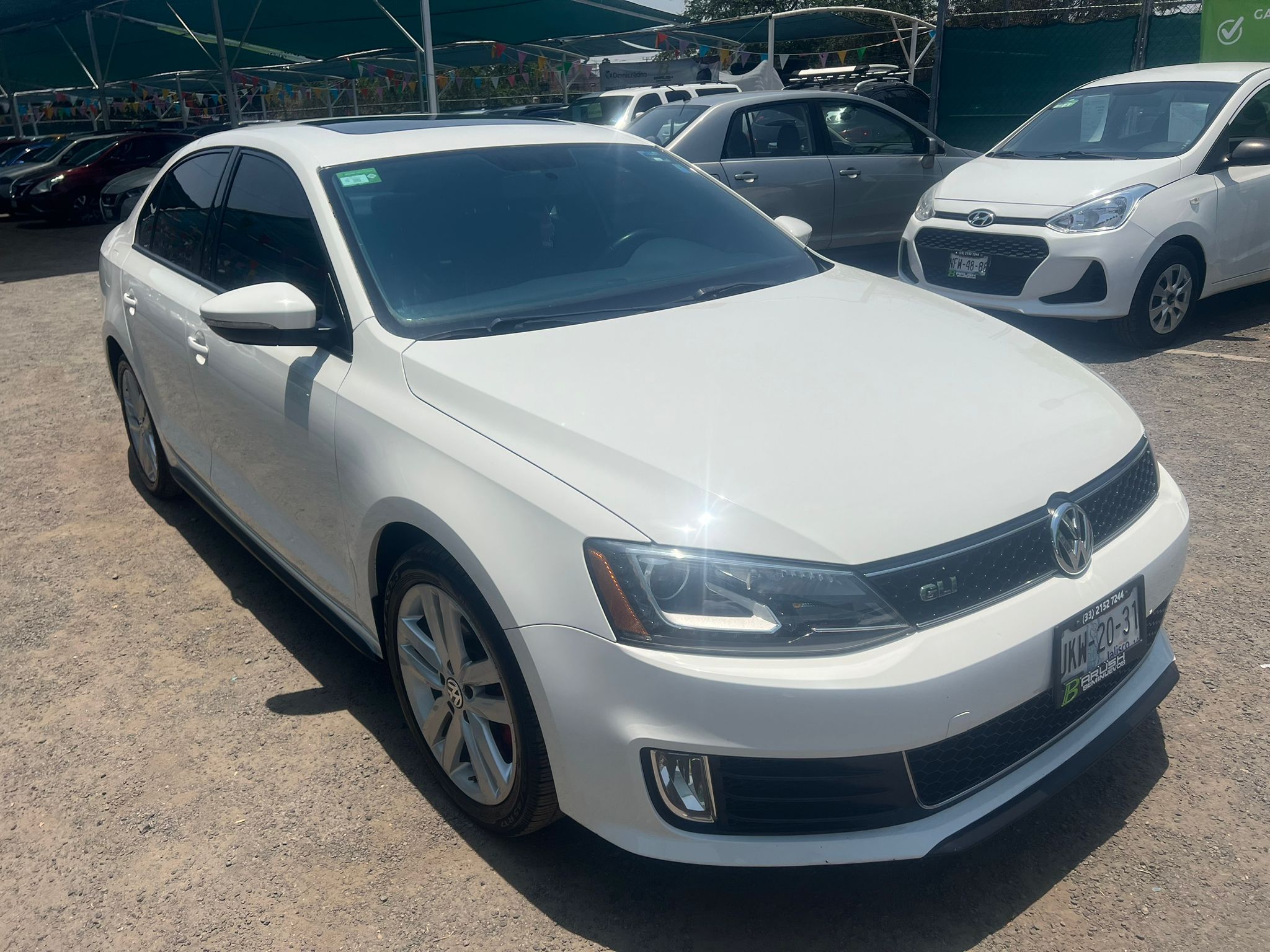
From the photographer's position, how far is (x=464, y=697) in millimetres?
2531

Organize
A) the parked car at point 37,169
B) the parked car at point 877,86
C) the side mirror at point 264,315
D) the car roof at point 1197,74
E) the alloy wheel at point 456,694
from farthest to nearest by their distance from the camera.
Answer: the parked car at point 37,169
the parked car at point 877,86
the car roof at point 1197,74
the side mirror at point 264,315
the alloy wheel at point 456,694

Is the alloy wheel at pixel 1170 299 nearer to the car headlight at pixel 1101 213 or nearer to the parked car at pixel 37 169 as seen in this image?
the car headlight at pixel 1101 213

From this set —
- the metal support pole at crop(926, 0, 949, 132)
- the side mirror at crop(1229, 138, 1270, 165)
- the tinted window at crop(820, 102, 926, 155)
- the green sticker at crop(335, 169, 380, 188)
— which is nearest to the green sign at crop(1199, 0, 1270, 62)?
the metal support pole at crop(926, 0, 949, 132)

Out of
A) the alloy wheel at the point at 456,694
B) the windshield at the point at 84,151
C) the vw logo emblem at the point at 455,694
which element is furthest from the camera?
the windshield at the point at 84,151

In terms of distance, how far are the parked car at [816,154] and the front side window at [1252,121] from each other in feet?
9.19

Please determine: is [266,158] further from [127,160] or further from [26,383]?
[127,160]

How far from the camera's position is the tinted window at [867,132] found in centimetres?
916

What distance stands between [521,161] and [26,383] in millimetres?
5455

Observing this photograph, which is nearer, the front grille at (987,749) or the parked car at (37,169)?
the front grille at (987,749)

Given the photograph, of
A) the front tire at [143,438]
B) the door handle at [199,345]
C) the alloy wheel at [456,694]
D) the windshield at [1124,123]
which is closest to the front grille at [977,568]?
the alloy wheel at [456,694]

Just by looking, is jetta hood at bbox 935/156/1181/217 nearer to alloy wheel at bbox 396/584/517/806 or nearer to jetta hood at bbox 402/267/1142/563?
jetta hood at bbox 402/267/1142/563

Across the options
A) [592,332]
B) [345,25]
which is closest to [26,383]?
[592,332]

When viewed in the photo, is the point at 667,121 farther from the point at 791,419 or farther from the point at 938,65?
the point at 791,419

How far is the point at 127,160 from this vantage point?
19.8 meters
